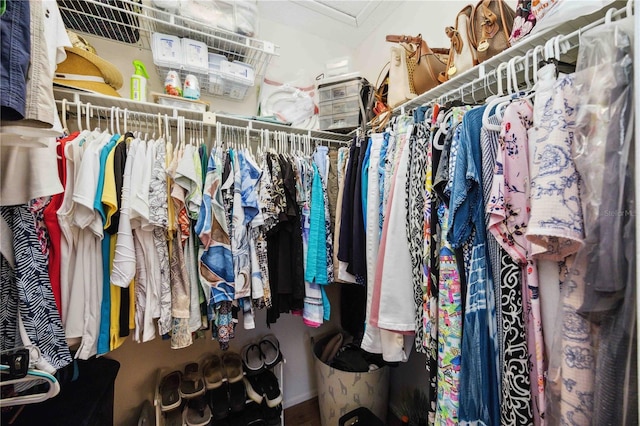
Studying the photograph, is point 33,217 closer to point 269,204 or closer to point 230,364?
point 269,204

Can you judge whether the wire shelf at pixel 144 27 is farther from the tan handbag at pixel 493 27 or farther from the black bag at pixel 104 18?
the tan handbag at pixel 493 27

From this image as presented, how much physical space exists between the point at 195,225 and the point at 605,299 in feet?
3.65

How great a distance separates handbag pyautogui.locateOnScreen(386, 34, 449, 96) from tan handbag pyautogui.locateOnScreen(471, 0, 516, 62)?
0.20 metres

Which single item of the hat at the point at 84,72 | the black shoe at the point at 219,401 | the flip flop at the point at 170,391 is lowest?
the black shoe at the point at 219,401

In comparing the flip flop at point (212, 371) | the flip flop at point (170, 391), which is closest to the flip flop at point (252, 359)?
the flip flop at point (212, 371)

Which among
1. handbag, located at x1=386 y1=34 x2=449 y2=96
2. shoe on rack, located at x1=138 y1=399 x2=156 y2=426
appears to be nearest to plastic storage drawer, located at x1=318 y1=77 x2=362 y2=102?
handbag, located at x1=386 y1=34 x2=449 y2=96

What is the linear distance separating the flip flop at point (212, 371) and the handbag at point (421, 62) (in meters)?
1.76

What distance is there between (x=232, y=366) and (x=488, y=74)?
182 centimetres

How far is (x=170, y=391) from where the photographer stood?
1261 millimetres

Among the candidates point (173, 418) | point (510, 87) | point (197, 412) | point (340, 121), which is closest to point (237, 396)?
point (197, 412)

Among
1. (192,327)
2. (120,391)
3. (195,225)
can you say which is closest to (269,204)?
(195,225)

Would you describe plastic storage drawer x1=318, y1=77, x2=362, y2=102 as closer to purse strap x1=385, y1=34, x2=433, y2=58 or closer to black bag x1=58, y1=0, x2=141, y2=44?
purse strap x1=385, y1=34, x2=433, y2=58

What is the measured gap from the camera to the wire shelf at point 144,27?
3.64 ft

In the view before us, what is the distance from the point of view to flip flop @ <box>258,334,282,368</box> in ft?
4.65
